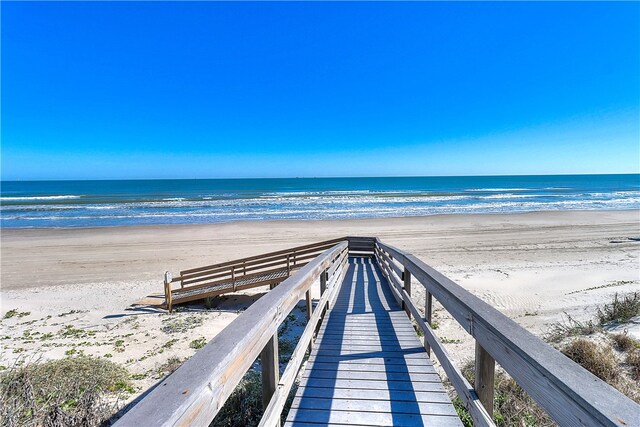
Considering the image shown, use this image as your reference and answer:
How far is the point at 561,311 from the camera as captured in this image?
709 cm

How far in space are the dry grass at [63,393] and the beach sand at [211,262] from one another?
0.48 metres

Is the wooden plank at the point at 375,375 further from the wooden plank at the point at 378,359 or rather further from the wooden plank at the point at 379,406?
the wooden plank at the point at 379,406

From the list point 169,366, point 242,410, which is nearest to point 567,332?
point 242,410

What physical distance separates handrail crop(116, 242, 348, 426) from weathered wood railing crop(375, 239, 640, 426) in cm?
115

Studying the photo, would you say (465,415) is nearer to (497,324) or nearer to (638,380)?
(497,324)

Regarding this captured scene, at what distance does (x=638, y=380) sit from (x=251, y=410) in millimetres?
4361

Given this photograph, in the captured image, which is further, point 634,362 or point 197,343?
point 197,343

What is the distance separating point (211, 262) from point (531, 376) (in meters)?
14.2

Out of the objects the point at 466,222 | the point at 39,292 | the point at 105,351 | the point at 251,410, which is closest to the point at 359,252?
the point at 105,351

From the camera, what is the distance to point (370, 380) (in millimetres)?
2865

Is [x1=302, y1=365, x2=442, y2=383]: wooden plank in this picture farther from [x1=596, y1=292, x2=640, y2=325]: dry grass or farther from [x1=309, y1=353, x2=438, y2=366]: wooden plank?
[x1=596, y1=292, x2=640, y2=325]: dry grass

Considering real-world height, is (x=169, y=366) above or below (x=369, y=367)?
below

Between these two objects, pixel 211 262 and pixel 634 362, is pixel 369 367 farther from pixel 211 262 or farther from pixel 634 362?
pixel 211 262

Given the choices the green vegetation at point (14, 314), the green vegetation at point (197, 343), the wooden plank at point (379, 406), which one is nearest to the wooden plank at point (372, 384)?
the wooden plank at point (379, 406)
